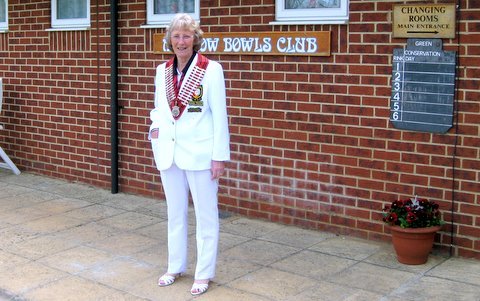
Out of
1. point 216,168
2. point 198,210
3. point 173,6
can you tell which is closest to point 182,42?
point 216,168

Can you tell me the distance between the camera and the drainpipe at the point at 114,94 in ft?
25.3

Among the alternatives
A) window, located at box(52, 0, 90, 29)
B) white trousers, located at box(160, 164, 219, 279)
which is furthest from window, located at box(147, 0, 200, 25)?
white trousers, located at box(160, 164, 219, 279)

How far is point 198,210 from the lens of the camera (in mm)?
4711

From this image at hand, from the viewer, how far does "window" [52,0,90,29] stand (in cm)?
823

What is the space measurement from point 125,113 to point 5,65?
2.45 m

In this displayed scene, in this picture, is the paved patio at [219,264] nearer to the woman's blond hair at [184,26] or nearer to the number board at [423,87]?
the number board at [423,87]

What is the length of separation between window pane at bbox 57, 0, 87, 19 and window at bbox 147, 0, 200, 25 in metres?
1.19

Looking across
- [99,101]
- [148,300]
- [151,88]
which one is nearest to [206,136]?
[148,300]

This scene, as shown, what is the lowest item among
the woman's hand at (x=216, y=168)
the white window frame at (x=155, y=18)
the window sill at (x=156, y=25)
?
the woman's hand at (x=216, y=168)

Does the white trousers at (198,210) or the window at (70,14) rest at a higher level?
the window at (70,14)

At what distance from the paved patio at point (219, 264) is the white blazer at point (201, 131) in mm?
Result: 955

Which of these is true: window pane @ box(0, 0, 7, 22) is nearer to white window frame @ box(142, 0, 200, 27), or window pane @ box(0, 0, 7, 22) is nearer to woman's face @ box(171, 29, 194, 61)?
white window frame @ box(142, 0, 200, 27)

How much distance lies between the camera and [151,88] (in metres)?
7.54

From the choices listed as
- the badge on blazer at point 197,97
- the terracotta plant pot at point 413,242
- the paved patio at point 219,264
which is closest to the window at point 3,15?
the paved patio at point 219,264
